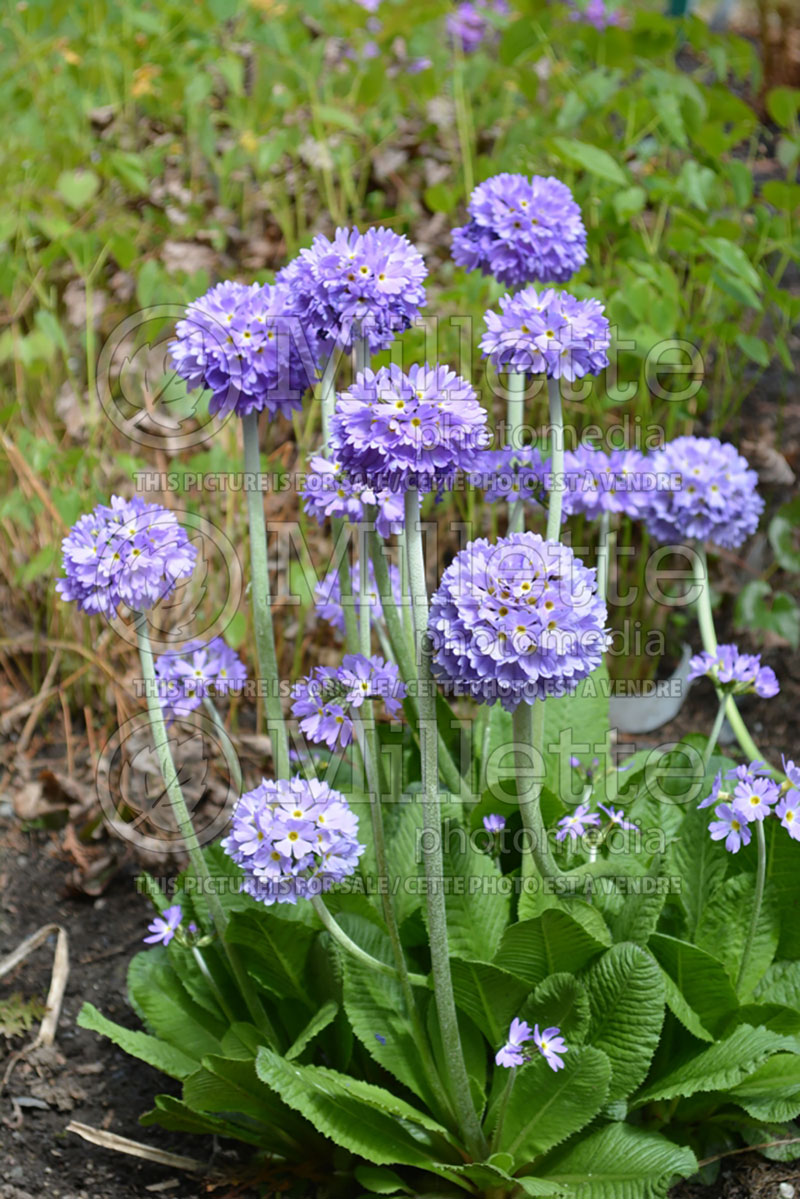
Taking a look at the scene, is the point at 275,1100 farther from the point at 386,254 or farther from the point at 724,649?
the point at 386,254

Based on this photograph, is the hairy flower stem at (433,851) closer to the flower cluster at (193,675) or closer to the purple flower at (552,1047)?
the purple flower at (552,1047)

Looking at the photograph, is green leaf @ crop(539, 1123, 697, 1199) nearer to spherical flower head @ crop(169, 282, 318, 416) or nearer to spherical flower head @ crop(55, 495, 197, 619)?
spherical flower head @ crop(55, 495, 197, 619)

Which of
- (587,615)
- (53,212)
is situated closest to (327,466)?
(587,615)

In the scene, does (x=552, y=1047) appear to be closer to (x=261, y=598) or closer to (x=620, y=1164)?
(x=620, y=1164)

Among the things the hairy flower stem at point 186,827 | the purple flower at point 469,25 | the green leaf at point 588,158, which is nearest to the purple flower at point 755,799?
the hairy flower stem at point 186,827

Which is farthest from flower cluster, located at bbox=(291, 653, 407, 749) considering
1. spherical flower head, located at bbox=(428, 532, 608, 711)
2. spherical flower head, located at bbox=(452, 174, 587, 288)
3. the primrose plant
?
spherical flower head, located at bbox=(452, 174, 587, 288)
